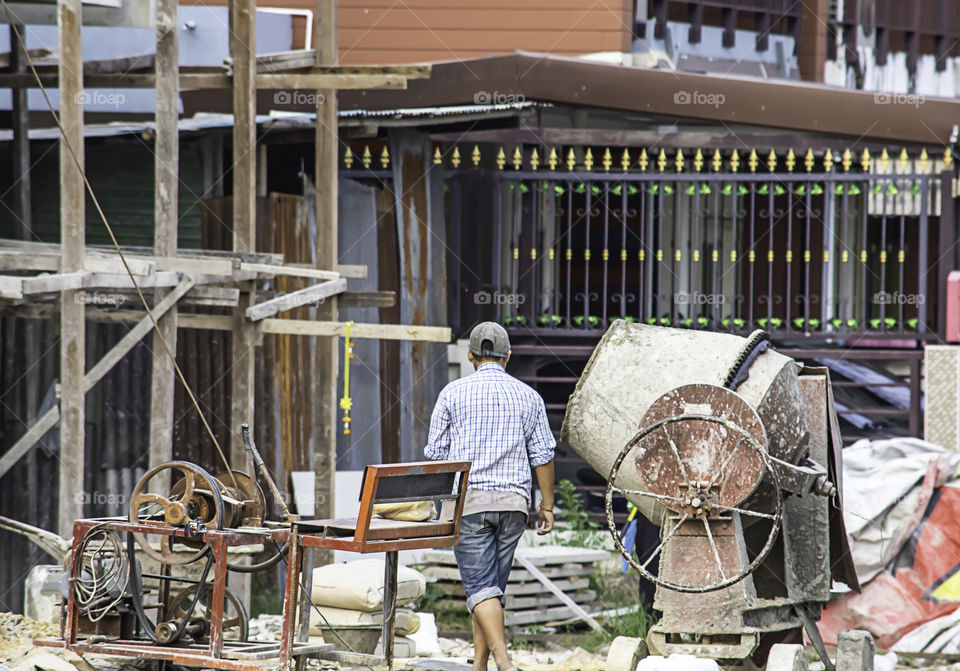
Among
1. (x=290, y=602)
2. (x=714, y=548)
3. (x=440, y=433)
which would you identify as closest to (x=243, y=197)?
(x=440, y=433)

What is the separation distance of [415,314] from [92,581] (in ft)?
19.2

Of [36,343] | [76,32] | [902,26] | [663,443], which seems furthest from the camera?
[902,26]

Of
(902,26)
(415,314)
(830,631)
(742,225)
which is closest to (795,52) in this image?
(902,26)

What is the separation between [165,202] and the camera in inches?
338

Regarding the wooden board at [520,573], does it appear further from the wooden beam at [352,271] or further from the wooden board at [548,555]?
the wooden beam at [352,271]

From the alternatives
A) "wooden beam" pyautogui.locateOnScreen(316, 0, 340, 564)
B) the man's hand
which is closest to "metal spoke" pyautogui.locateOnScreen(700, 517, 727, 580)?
the man's hand

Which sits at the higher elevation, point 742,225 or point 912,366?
point 742,225

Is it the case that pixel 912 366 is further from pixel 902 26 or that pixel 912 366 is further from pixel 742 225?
pixel 902 26

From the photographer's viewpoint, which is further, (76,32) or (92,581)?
(76,32)

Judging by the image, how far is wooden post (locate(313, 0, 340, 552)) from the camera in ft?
32.1

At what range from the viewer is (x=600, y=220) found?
13.0 m

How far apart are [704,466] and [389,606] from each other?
70.4 inches

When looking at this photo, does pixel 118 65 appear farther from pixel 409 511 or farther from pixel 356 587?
pixel 409 511

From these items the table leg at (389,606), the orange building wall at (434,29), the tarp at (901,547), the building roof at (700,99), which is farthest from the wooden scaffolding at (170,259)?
the tarp at (901,547)
